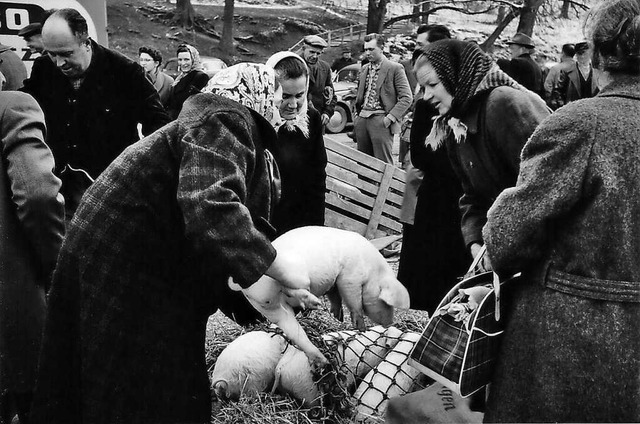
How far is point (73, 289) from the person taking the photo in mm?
2506

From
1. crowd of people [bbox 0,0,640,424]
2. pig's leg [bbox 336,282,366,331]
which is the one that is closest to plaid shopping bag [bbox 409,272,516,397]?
crowd of people [bbox 0,0,640,424]

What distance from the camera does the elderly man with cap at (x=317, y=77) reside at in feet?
29.8

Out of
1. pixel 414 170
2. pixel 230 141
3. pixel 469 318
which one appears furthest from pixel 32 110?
pixel 414 170

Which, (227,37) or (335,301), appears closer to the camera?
(335,301)

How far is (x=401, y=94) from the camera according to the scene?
935cm

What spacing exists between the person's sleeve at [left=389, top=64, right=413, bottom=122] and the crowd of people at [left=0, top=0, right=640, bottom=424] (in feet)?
19.3

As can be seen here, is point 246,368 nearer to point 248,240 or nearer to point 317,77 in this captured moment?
point 248,240

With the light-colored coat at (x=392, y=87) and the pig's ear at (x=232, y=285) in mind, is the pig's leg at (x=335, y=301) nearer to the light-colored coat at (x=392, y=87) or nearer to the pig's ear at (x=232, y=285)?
the pig's ear at (x=232, y=285)

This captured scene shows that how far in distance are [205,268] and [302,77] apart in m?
2.01

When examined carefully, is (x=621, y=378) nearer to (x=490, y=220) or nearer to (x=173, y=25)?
(x=490, y=220)

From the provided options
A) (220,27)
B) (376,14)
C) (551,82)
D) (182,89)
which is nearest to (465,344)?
(182,89)

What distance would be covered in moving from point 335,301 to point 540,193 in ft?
5.55

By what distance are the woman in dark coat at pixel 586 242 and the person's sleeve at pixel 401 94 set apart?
6.98 meters

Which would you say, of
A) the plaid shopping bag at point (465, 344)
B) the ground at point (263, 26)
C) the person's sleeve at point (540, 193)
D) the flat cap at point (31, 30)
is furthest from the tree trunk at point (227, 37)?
the person's sleeve at point (540, 193)
